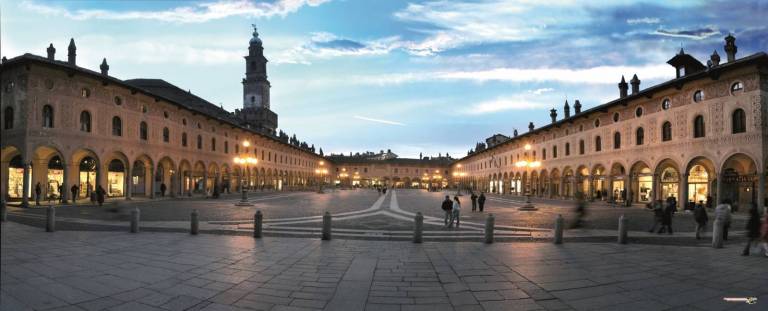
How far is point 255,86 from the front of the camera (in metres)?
83.6

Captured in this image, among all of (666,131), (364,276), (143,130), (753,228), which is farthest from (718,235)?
(143,130)

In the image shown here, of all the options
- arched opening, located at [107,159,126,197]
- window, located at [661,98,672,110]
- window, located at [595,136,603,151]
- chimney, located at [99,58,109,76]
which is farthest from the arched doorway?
chimney, located at [99,58,109,76]

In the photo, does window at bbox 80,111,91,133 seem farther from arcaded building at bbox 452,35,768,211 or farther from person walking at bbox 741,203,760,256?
person walking at bbox 741,203,760,256

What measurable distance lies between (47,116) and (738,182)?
4182 centimetres

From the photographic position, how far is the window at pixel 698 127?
23.8 m

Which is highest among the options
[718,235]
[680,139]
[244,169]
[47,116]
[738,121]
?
[47,116]

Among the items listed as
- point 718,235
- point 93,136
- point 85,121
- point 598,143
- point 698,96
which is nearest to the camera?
point 718,235

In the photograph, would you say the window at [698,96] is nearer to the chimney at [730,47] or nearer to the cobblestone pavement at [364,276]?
the chimney at [730,47]

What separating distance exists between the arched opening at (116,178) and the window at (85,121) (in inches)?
204

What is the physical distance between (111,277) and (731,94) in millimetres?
29214

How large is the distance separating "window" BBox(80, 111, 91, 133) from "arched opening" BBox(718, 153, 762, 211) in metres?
39.4

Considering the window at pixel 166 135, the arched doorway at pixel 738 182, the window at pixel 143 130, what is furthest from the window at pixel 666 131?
the window at pixel 166 135

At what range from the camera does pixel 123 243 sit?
1005 centimetres

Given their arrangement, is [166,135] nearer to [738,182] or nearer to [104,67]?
[104,67]
